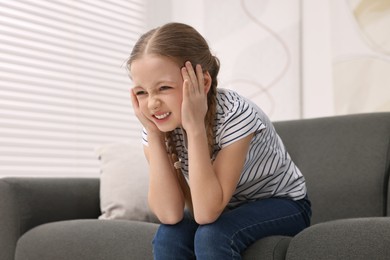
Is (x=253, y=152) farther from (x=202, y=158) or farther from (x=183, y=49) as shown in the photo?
(x=183, y=49)

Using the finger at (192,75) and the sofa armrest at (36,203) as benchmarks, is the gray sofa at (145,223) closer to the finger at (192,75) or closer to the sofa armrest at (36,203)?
the sofa armrest at (36,203)

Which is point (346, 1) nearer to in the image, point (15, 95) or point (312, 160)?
point (312, 160)

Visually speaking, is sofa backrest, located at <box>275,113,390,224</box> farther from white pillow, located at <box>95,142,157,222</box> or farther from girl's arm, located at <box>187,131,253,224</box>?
girl's arm, located at <box>187,131,253,224</box>

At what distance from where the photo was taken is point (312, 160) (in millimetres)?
2168

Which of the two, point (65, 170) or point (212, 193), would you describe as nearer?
point (212, 193)

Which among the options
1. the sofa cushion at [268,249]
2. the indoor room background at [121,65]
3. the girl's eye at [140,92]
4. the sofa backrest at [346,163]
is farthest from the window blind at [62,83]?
the sofa cushion at [268,249]

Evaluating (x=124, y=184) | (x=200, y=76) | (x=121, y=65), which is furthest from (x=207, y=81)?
(x=121, y=65)

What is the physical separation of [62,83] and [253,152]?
1.85 meters

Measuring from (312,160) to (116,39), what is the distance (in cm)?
179

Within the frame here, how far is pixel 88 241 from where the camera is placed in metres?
1.86

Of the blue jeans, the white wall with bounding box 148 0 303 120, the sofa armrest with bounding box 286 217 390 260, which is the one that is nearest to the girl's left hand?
the blue jeans

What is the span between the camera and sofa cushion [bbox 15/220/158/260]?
1.76 m

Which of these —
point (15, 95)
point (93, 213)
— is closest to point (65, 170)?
point (15, 95)

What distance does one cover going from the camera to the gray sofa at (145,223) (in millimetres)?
1854
